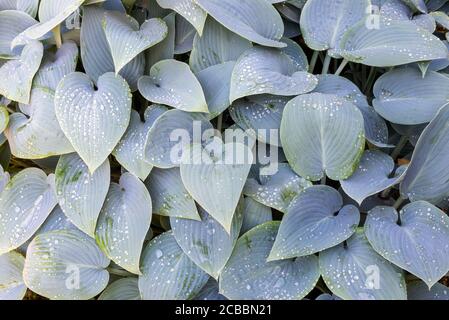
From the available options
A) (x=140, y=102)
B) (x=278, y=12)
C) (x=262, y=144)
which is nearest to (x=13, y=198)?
(x=140, y=102)

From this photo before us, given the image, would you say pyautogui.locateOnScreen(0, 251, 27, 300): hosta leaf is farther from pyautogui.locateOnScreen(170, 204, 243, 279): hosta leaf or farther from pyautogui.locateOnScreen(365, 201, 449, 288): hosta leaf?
pyautogui.locateOnScreen(365, 201, 449, 288): hosta leaf

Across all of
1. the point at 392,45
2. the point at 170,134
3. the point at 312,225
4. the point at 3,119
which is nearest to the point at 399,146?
the point at 392,45

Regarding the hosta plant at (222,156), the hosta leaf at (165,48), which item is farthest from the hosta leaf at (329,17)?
the hosta leaf at (165,48)

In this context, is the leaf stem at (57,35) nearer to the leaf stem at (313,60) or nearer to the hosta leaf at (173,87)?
the hosta leaf at (173,87)

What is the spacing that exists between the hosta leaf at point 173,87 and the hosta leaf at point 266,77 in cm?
9

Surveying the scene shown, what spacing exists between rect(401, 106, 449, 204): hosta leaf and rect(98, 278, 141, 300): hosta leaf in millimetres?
717

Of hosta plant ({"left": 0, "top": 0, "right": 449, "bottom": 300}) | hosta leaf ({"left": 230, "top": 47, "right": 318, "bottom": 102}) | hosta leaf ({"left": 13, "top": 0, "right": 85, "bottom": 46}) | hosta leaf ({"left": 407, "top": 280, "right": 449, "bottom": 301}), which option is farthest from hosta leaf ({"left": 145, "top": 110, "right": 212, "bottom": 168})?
hosta leaf ({"left": 407, "top": 280, "right": 449, "bottom": 301})

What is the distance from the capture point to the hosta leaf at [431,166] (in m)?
1.29

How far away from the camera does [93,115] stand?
1.32 metres

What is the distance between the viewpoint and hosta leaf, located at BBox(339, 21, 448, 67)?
1.39 meters

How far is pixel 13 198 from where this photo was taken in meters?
1.46
